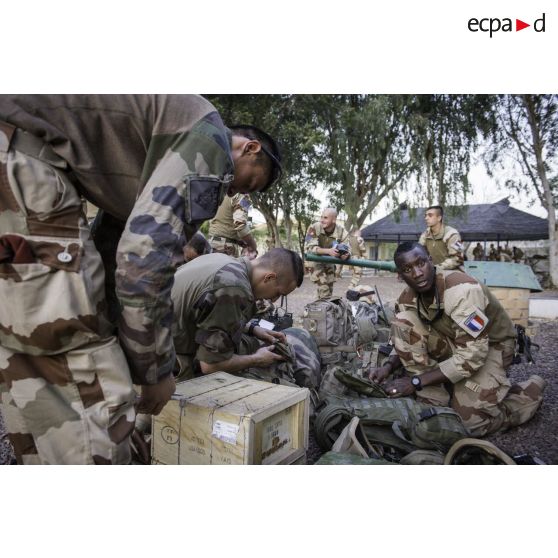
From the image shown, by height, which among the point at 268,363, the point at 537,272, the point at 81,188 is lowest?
the point at 537,272

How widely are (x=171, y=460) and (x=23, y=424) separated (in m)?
0.88

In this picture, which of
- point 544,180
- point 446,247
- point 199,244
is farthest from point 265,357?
point 544,180

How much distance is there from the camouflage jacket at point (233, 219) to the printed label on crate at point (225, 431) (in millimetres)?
3881

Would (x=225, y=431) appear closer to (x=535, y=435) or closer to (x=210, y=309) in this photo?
(x=210, y=309)

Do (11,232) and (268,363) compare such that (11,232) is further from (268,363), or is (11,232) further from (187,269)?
(268,363)

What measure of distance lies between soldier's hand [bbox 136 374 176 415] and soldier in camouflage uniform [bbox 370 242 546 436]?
7.03 ft

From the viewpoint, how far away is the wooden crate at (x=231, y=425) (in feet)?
6.01

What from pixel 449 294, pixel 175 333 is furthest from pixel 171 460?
pixel 449 294

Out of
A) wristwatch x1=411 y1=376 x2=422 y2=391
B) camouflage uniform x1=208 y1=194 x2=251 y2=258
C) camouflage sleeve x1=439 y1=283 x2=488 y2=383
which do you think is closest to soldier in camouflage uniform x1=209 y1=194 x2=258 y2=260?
camouflage uniform x1=208 y1=194 x2=251 y2=258

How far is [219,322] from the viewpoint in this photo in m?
2.45

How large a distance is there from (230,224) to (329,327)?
2.03m

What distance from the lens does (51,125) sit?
1320 millimetres

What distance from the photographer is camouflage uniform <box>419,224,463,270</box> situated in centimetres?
660

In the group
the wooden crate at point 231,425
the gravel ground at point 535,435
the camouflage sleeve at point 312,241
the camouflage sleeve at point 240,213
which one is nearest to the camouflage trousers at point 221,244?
the camouflage sleeve at point 240,213
